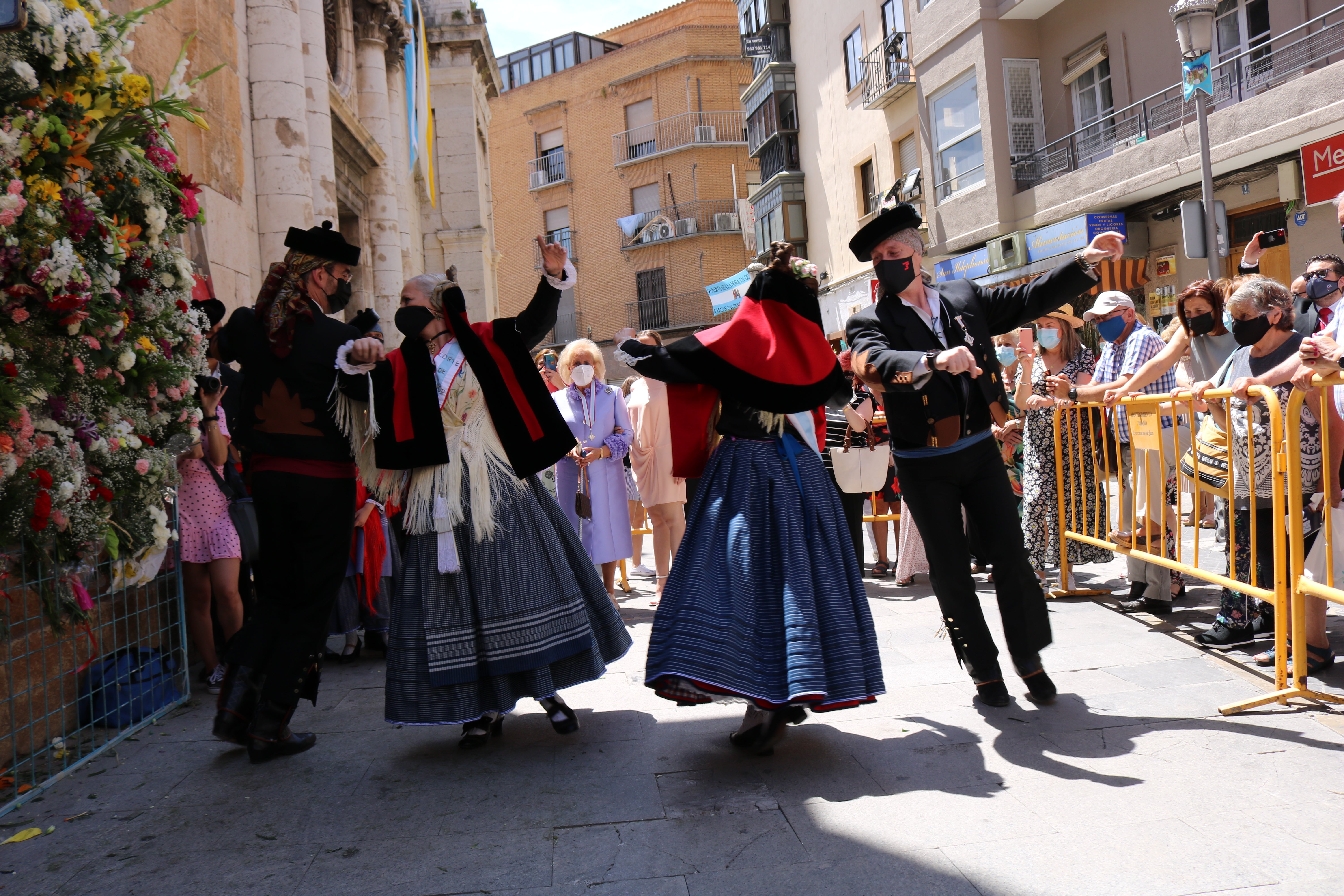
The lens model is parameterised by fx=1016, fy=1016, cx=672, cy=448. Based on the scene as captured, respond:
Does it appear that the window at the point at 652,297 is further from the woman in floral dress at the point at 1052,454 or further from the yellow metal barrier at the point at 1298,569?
the yellow metal barrier at the point at 1298,569

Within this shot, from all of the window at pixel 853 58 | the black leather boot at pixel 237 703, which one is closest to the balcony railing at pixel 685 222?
the window at pixel 853 58

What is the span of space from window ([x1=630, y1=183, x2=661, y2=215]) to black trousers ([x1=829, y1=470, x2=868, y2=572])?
3297 cm

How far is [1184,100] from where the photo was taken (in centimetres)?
1192

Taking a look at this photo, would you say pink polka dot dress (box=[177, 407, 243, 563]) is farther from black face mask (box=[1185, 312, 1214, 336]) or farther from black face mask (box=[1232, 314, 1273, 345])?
black face mask (box=[1185, 312, 1214, 336])

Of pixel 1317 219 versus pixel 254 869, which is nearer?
pixel 254 869

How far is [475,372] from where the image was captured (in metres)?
4.23

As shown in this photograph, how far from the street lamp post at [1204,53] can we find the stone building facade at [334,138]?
26.6ft

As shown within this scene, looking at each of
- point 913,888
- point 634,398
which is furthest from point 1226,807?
point 634,398

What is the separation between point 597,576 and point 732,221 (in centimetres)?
3496

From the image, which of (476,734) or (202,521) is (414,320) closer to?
(476,734)

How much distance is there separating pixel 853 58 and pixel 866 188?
3.02 meters

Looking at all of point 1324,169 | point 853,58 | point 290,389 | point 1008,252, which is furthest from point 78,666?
point 853,58

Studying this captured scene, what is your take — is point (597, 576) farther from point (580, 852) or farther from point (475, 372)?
point (580, 852)

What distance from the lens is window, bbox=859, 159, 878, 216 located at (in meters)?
23.9
